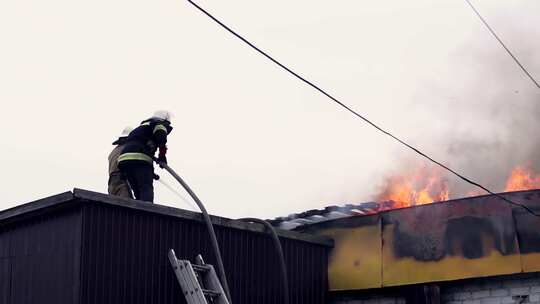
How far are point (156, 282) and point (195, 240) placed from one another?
0.90 meters

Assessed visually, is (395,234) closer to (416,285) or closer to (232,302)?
(416,285)

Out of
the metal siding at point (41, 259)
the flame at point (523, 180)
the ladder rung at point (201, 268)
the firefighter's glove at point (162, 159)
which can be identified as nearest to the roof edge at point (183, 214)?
the metal siding at point (41, 259)

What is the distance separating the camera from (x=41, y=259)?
11.3 m

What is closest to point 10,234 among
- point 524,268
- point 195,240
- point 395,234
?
point 195,240

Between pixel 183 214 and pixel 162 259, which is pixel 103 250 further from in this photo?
pixel 183 214

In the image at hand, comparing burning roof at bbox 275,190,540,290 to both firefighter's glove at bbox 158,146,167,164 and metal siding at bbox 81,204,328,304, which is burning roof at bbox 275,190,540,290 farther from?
firefighter's glove at bbox 158,146,167,164

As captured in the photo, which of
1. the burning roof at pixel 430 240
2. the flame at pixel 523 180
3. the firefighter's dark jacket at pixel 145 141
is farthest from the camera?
the flame at pixel 523 180

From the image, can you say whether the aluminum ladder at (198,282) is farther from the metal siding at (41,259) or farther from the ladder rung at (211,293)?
the metal siding at (41,259)

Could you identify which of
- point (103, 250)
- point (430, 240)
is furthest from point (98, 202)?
point (430, 240)

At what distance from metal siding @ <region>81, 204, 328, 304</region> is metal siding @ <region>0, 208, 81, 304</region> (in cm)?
20

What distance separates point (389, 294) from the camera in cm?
1357

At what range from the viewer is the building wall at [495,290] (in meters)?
12.4

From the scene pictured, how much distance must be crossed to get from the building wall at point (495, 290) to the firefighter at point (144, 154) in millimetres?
4246

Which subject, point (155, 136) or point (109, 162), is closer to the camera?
point (155, 136)
